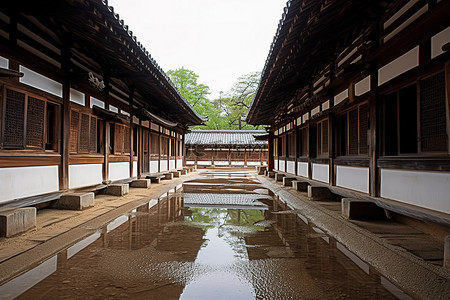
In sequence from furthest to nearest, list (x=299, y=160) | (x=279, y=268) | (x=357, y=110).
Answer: (x=299, y=160) → (x=357, y=110) → (x=279, y=268)

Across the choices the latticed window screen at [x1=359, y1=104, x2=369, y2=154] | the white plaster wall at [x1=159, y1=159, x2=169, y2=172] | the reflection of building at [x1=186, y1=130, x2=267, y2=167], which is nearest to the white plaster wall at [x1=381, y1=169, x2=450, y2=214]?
the latticed window screen at [x1=359, y1=104, x2=369, y2=154]

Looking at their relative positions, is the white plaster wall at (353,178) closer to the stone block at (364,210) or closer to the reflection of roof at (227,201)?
the stone block at (364,210)

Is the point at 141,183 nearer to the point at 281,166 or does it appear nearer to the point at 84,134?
the point at 84,134

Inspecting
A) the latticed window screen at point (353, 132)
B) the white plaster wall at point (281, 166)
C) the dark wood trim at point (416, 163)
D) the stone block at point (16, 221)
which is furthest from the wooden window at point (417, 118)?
the white plaster wall at point (281, 166)

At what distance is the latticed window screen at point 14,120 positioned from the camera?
5.16m

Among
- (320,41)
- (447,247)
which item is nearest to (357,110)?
(320,41)

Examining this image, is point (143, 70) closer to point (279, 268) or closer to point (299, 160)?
point (279, 268)

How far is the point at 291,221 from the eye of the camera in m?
6.18

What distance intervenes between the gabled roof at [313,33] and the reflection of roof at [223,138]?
2232 centimetres

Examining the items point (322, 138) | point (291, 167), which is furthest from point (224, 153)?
point (322, 138)

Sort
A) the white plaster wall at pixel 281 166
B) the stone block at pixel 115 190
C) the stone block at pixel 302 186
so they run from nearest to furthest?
the stone block at pixel 115 190 → the stone block at pixel 302 186 → the white plaster wall at pixel 281 166

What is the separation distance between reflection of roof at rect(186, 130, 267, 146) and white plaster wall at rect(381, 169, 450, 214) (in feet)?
85.2

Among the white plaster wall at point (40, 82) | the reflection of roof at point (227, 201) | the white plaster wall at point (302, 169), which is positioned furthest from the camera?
the white plaster wall at point (302, 169)

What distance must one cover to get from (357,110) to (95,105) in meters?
7.50
